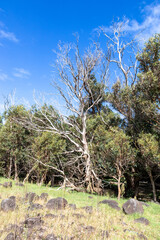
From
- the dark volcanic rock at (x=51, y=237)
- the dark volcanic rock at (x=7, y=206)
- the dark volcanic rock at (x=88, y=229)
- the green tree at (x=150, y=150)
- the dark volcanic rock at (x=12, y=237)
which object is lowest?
the dark volcanic rock at (x=88, y=229)

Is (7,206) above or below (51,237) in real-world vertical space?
above

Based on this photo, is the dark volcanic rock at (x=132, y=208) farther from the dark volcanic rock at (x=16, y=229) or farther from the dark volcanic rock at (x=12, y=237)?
the dark volcanic rock at (x=12, y=237)

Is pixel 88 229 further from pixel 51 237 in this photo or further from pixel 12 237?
pixel 12 237

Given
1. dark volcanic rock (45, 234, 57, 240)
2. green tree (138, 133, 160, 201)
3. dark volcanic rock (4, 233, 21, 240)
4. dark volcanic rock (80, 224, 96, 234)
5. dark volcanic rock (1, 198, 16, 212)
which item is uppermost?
green tree (138, 133, 160, 201)

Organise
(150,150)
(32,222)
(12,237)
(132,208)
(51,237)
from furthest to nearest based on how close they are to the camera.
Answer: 1. (150,150)
2. (132,208)
3. (32,222)
4. (51,237)
5. (12,237)

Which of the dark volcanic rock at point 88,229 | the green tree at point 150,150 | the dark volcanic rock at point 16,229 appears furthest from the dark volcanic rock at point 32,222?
the green tree at point 150,150

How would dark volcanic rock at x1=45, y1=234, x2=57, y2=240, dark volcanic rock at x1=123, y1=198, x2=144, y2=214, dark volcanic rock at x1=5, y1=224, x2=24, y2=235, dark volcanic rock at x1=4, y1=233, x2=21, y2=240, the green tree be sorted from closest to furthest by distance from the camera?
dark volcanic rock at x1=4, y1=233, x2=21, y2=240
dark volcanic rock at x1=45, y1=234, x2=57, y2=240
dark volcanic rock at x1=5, y1=224, x2=24, y2=235
dark volcanic rock at x1=123, y1=198, x2=144, y2=214
the green tree

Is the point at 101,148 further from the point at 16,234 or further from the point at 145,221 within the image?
the point at 16,234

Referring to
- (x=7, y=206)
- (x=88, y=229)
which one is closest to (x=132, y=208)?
(x=88, y=229)

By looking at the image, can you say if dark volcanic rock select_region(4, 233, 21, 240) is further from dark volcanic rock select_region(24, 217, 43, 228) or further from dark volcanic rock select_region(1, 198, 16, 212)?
dark volcanic rock select_region(1, 198, 16, 212)

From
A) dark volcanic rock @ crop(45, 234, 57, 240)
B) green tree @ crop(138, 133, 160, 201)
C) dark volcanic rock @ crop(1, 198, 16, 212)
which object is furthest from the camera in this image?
green tree @ crop(138, 133, 160, 201)

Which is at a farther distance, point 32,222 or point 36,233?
point 32,222

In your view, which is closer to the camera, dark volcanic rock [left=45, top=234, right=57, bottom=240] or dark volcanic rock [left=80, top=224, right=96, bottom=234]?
dark volcanic rock [left=45, top=234, right=57, bottom=240]

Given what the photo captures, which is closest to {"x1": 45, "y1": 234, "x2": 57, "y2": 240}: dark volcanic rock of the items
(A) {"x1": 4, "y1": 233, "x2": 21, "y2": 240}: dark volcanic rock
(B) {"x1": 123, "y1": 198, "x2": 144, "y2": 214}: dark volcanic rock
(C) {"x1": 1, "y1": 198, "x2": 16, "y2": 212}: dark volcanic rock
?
(A) {"x1": 4, "y1": 233, "x2": 21, "y2": 240}: dark volcanic rock
